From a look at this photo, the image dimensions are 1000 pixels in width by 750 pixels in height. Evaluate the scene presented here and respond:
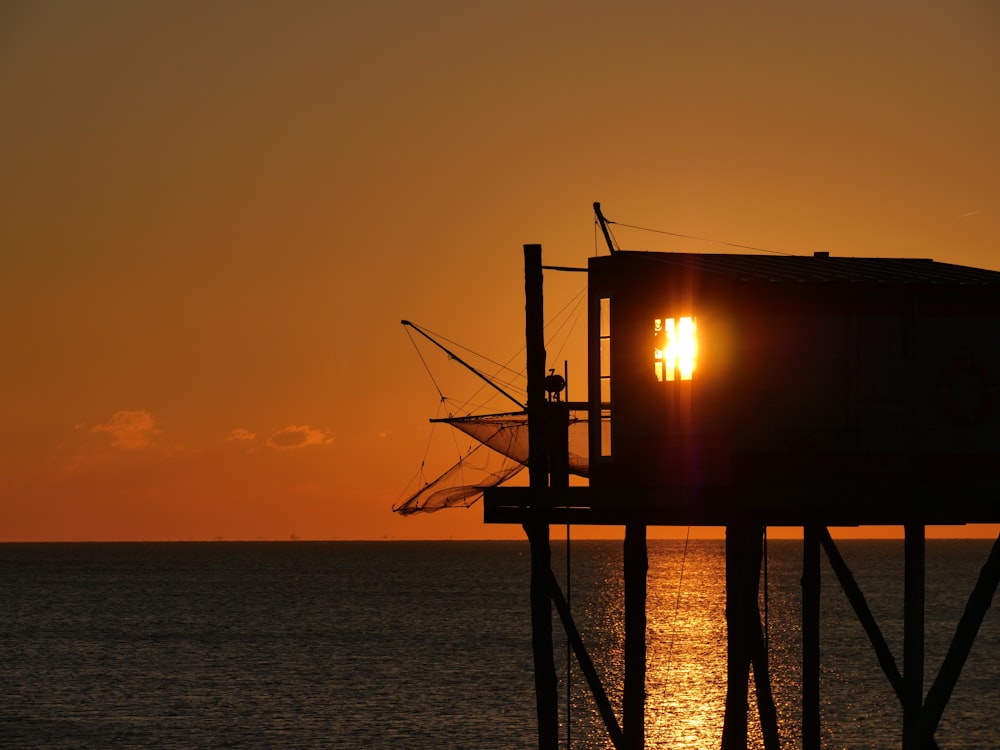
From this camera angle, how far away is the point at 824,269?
2588 cm

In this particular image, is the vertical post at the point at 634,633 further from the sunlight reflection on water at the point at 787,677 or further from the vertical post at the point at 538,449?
the sunlight reflection on water at the point at 787,677

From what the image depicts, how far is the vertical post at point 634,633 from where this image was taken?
83.2 feet

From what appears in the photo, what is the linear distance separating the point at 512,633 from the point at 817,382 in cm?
9162

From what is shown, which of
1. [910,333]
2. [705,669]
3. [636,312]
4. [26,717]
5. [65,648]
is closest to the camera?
[910,333]

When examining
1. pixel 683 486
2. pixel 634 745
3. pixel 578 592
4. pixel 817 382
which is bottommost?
pixel 578 592

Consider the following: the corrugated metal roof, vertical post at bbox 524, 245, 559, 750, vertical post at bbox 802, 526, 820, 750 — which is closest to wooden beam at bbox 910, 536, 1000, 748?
the corrugated metal roof

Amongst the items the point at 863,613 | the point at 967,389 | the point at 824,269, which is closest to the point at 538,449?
the point at 824,269

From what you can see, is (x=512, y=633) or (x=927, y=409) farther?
(x=512, y=633)

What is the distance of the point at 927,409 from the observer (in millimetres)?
23766

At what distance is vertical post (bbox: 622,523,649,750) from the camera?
2536cm

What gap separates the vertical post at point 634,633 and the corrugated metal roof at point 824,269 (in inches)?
188

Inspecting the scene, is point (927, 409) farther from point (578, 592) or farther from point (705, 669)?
point (578, 592)

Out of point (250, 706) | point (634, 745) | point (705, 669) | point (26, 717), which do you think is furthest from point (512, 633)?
point (634, 745)

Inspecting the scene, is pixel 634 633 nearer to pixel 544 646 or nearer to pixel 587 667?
pixel 587 667
